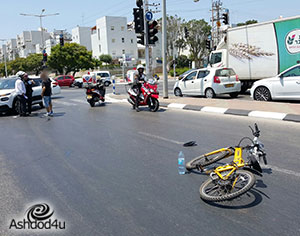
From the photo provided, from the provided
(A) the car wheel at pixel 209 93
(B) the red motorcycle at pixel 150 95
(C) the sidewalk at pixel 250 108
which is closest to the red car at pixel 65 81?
(A) the car wheel at pixel 209 93

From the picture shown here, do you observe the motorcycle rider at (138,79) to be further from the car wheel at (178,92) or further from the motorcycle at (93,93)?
the car wheel at (178,92)

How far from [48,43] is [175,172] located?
107m

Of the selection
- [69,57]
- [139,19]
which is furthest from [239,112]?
[69,57]

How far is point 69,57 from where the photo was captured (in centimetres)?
5016

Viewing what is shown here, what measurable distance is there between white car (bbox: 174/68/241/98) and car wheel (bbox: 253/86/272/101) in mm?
1815

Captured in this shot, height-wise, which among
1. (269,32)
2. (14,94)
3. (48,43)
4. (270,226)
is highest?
(48,43)

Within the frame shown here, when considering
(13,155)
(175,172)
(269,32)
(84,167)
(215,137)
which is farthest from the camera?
(269,32)

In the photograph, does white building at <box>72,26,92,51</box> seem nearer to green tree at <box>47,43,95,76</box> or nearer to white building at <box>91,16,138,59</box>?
white building at <box>91,16,138,59</box>

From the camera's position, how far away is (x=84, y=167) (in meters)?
5.61

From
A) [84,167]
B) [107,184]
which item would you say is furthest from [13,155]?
[107,184]

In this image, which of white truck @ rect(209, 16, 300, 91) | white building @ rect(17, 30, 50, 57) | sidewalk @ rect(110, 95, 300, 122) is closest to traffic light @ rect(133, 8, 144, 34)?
sidewalk @ rect(110, 95, 300, 122)

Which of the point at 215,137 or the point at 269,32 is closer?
the point at 215,137

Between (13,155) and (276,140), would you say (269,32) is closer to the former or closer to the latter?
(276,140)

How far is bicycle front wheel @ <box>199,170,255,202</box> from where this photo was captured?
149 inches
